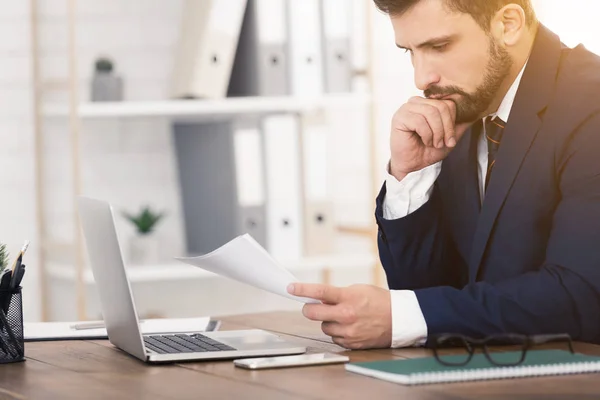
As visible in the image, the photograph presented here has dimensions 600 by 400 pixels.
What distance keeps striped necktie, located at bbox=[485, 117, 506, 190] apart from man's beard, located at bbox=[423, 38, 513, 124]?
0.03 m

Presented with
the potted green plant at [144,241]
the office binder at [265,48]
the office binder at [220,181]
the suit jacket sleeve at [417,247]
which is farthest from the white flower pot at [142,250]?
the suit jacket sleeve at [417,247]

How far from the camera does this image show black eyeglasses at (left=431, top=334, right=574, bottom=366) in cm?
114

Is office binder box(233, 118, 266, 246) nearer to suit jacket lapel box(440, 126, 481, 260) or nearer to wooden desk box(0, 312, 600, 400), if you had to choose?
suit jacket lapel box(440, 126, 481, 260)

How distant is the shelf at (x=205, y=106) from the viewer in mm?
2896

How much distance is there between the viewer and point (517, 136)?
1785 millimetres

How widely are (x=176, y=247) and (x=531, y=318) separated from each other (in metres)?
1.88

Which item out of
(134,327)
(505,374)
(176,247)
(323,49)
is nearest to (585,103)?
(505,374)

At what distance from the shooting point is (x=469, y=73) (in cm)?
194

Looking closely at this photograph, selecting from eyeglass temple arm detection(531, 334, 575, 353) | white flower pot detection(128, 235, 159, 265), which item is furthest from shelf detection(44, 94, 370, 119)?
eyeglass temple arm detection(531, 334, 575, 353)

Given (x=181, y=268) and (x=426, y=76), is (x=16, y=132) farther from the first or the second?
(x=426, y=76)

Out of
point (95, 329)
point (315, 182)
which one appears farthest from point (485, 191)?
point (315, 182)

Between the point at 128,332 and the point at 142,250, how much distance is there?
5.36ft

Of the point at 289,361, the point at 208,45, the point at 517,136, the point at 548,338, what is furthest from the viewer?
the point at 208,45

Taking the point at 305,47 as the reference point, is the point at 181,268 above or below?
below
